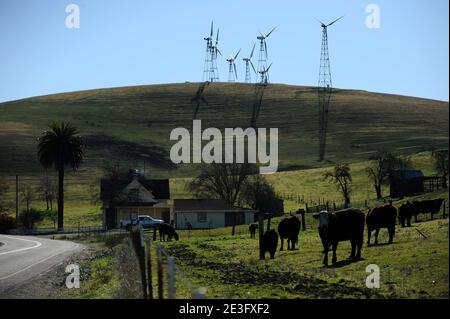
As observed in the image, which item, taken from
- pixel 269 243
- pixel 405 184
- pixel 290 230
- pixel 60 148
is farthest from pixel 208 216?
pixel 269 243

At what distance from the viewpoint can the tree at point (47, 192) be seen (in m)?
122

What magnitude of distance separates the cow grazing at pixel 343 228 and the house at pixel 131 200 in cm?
6781

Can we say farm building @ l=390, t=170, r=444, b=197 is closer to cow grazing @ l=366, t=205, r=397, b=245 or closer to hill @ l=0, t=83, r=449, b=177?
cow grazing @ l=366, t=205, r=397, b=245

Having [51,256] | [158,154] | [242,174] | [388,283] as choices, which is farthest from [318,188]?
[388,283]

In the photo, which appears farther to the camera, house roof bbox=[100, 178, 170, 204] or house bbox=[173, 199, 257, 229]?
house roof bbox=[100, 178, 170, 204]

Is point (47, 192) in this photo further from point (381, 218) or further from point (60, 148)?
point (381, 218)

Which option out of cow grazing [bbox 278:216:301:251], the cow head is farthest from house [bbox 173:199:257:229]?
the cow head

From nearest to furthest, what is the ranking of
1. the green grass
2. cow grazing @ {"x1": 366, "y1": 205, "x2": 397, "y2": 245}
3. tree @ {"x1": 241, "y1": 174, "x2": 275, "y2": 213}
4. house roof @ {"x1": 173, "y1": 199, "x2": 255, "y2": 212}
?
the green grass → cow grazing @ {"x1": 366, "y1": 205, "x2": 397, "y2": 245} → house roof @ {"x1": 173, "y1": 199, "x2": 255, "y2": 212} → tree @ {"x1": 241, "y1": 174, "x2": 275, "y2": 213}

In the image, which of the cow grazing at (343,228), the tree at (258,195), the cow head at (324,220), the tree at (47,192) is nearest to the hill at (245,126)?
the tree at (47,192)

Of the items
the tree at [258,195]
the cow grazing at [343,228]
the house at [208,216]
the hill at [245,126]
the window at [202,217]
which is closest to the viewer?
the cow grazing at [343,228]

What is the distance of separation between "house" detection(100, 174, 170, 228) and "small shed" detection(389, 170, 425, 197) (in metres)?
28.4

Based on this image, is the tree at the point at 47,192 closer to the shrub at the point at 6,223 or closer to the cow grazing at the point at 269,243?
the shrub at the point at 6,223

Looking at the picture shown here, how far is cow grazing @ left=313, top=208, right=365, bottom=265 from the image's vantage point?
2947 centimetres

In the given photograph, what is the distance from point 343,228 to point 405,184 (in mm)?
61210
